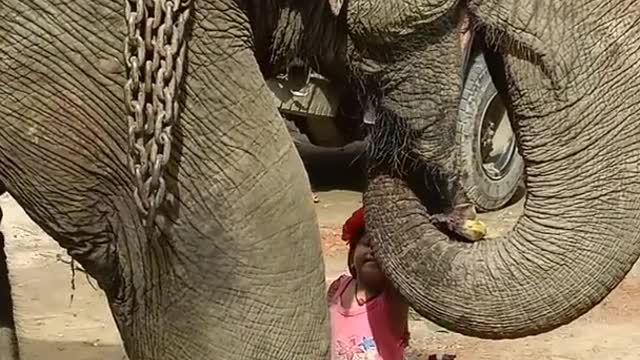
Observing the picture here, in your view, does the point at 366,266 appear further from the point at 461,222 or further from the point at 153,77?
the point at 153,77

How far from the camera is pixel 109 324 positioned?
530cm

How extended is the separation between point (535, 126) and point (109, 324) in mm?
3165

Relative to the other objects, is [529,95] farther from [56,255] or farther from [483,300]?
[56,255]

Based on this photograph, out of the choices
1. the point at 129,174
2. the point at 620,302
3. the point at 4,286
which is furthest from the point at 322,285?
the point at 620,302

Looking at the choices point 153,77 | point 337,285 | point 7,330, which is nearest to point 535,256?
point 153,77

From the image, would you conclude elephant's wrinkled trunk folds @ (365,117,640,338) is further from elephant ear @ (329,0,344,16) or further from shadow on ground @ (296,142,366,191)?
shadow on ground @ (296,142,366,191)

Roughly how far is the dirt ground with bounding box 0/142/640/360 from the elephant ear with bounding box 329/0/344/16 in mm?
1918

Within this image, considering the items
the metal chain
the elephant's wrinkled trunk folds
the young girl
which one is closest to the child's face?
the young girl

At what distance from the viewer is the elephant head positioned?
227 cm

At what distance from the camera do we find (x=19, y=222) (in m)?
6.84

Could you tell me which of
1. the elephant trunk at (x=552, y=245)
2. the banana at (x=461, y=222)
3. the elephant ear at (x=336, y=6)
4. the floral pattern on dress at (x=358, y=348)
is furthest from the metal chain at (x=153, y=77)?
the floral pattern on dress at (x=358, y=348)

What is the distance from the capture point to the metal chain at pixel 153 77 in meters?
2.22

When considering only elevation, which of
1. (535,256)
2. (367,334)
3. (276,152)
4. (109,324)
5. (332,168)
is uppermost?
(276,152)

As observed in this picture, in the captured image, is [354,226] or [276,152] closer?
[276,152]
